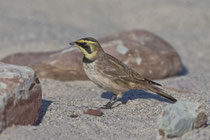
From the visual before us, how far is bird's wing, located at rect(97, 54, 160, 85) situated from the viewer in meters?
5.93

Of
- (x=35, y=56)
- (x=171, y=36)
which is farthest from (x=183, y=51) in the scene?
(x=35, y=56)

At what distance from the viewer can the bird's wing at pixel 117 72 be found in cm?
593

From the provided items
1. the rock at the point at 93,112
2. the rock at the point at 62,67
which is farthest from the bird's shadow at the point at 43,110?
the rock at the point at 62,67

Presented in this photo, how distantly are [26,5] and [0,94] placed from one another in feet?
36.1

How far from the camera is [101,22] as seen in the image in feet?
47.6

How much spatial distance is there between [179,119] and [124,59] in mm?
3862

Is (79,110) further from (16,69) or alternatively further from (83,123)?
(16,69)

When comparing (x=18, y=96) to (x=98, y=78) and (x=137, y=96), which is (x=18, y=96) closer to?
(x=98, y=78)

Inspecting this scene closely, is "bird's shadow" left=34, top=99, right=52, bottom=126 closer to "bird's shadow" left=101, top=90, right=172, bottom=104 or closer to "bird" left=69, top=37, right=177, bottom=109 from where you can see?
"bird" left=69, top=37, right=177, bottom=109

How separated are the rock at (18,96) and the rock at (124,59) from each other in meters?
3.06

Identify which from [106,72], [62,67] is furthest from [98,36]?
[106,72]

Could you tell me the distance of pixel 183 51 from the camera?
11430 millimetres

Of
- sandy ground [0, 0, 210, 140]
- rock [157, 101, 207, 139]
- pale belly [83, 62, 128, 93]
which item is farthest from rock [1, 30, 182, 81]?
rock [157, 101, 207, 139]

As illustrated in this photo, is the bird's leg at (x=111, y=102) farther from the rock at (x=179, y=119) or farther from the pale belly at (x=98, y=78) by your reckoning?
the rock at (x=179, y=119)
